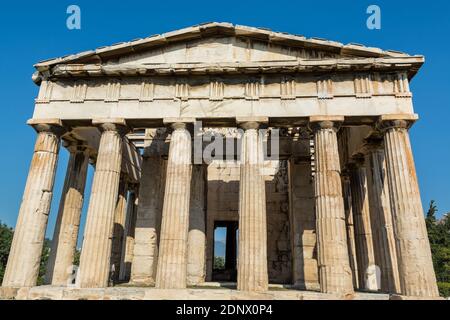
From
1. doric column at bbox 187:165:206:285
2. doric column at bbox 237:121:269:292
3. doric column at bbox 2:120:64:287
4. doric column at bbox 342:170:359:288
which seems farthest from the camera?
doric column at bbox 342:170:359:288

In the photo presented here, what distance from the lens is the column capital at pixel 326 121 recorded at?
13609mm

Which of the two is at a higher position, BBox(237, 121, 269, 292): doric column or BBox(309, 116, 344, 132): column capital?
BBox(309, 116, 344, 132): column capital

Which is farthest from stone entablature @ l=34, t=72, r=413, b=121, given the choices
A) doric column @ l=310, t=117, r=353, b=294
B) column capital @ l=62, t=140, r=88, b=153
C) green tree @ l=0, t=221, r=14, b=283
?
green tree @ l=0, t=221, r=14, b=283

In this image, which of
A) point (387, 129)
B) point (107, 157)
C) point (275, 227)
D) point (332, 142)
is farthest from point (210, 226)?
point (387, 129)

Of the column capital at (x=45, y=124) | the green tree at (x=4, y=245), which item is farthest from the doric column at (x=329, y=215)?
the green tree at (x=4, y=245)

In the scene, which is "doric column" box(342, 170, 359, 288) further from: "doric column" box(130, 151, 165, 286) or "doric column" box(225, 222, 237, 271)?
"doric column" box(130, 151, 165, 286)

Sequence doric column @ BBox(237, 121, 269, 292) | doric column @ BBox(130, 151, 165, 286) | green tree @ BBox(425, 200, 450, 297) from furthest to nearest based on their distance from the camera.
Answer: green tree @ BBox(425, 200, 450, 297)
doric column @ BBox(130, 151, 165, 286)
doric column @ BBox(237, 121, 269, 292)

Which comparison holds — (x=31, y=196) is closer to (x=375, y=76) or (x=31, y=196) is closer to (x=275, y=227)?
(x=275, y=227)

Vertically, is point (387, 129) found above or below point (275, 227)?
above

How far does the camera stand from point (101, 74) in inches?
587

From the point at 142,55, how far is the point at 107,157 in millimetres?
4745

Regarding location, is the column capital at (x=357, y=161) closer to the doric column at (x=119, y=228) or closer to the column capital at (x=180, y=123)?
the column capital at (x=180, y=123)

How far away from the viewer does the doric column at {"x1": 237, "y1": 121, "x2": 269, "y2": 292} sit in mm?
12180

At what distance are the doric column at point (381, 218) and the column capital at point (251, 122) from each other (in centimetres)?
525
